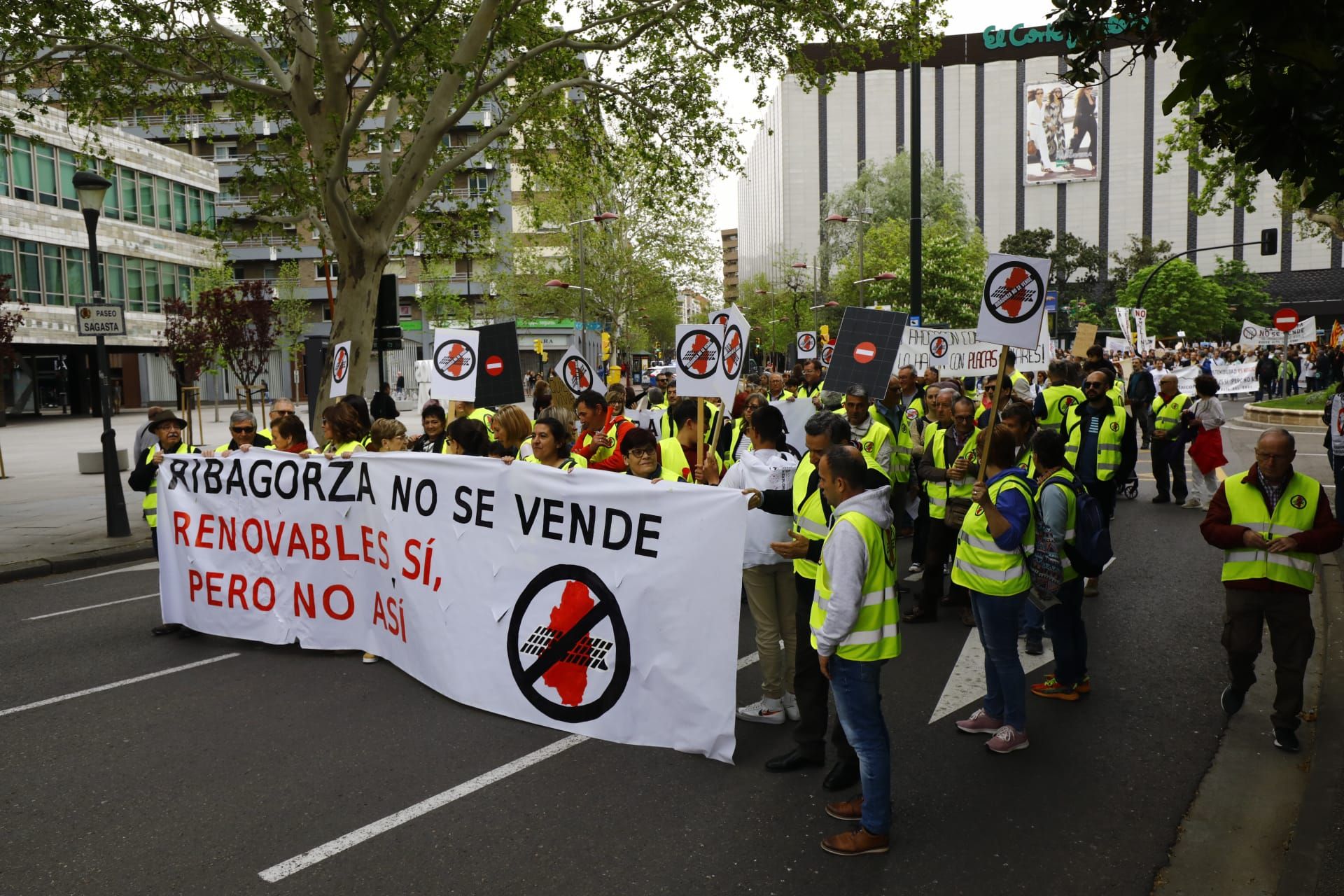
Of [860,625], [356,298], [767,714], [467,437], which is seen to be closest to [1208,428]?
[767,714]

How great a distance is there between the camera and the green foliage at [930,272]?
56.1 m

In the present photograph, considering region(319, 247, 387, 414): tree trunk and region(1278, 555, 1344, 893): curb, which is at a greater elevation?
region(319, 247, 387, 414): tree trunk

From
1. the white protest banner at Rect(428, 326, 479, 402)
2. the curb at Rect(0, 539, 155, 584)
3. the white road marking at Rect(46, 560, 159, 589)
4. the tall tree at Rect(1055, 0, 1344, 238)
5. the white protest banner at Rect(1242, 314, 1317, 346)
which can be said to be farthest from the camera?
the white protest banner at Rect(1242, 314, 1317, 346)

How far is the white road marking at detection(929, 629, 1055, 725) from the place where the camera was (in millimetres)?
6059

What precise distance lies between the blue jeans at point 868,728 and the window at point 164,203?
51.0 metres

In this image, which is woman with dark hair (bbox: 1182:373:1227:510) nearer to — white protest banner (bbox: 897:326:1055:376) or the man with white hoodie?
white protest banner (bbox: 897:326:1055:376)

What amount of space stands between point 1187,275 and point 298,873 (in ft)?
256

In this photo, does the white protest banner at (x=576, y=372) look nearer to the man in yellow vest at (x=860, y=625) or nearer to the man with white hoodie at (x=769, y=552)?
the man with white hoodie at (x=769, y=552)

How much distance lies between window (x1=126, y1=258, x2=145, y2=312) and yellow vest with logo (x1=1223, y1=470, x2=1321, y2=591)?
49.2 metres

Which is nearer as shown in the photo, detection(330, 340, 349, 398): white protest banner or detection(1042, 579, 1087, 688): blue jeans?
detection(1042, 579, 1087, 688): blue jeans

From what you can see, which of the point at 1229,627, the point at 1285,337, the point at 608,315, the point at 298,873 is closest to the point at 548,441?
the point at 298,873

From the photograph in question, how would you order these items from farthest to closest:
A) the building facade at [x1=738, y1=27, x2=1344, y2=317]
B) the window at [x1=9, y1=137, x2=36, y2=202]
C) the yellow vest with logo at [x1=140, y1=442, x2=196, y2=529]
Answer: the building facade at [x1=738, y1=27, x2=1344, y2=317]
the window at [x1=9, y1=137, x2=36, y2=202]
the yellow vest with logo at [x1=140, y1=442, x2=196, y2=529]

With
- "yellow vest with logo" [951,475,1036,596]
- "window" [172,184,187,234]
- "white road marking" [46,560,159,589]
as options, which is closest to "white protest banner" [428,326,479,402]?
"white road marking" [46,560,159,589]

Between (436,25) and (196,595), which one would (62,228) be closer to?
(436,25)
